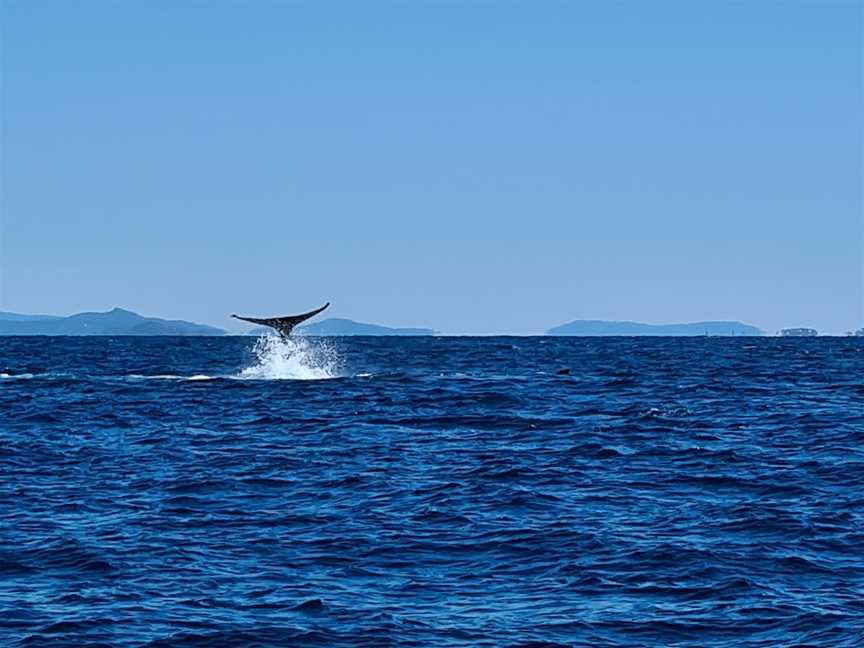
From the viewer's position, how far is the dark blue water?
56.5ft

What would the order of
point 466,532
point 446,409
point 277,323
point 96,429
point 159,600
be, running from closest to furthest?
point 159,600 → point 466,532 → point 96,429 → point 446,409 → point 277,323

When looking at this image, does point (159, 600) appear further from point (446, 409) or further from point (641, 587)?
point (446, 409)

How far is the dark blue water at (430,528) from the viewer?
17234 mm

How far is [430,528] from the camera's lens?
76.1 ft

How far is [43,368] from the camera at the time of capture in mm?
85750

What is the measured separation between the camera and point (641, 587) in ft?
62.4

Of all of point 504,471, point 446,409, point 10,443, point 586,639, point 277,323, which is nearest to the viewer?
point 586,639

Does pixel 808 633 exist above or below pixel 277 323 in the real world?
below

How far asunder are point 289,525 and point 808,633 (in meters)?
9.96

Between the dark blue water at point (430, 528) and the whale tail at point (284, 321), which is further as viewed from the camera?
the whale tail at point (284, 321)

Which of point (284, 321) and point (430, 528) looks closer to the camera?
point (430, 528)

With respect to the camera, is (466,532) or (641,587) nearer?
(641,587)

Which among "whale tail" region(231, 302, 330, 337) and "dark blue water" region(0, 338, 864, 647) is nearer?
"dark blue water" region(0, 338, 864, 647)

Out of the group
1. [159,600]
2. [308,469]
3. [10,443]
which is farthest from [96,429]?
[159,600]
